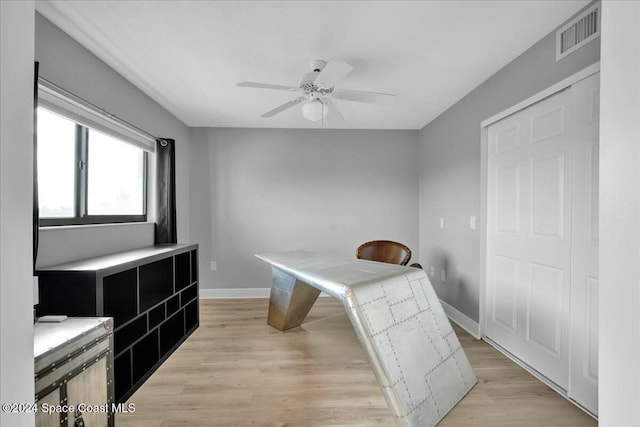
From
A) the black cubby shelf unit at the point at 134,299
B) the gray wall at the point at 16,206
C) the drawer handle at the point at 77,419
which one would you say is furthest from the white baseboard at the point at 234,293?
the gray wall at the point at 16,206

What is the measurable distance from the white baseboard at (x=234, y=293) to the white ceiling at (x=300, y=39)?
255 cm

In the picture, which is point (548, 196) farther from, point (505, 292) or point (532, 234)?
point (505, 292)

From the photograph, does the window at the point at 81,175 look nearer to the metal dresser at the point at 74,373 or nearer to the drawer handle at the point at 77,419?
the metal dresser at the point at 74,373

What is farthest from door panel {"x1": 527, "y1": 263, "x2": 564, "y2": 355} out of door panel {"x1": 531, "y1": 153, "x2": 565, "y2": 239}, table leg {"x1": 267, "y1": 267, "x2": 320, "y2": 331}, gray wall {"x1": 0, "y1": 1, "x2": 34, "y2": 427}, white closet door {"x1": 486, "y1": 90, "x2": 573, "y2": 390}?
gray wall {"x1": 0, "y1": 1, "x2": 34, "y2": 427}

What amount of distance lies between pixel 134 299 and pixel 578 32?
329 centimetres

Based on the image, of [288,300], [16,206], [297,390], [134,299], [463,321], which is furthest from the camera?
[463,321]

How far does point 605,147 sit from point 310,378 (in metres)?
2.07

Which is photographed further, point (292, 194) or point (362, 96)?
A: point (292, 194)

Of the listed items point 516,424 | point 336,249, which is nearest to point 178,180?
point 336,249

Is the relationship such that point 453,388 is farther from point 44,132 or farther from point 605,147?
point 44,132

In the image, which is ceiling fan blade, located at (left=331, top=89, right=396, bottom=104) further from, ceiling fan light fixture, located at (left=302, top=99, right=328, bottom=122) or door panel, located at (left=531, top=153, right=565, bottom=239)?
door panel, located at (left=531, top=153, right=565, bottom=239)

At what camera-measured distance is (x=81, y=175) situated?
2195 mm

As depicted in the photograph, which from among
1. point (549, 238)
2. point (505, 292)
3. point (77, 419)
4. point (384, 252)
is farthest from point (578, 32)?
point (77, 419)

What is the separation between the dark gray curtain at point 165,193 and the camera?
10.2ft
